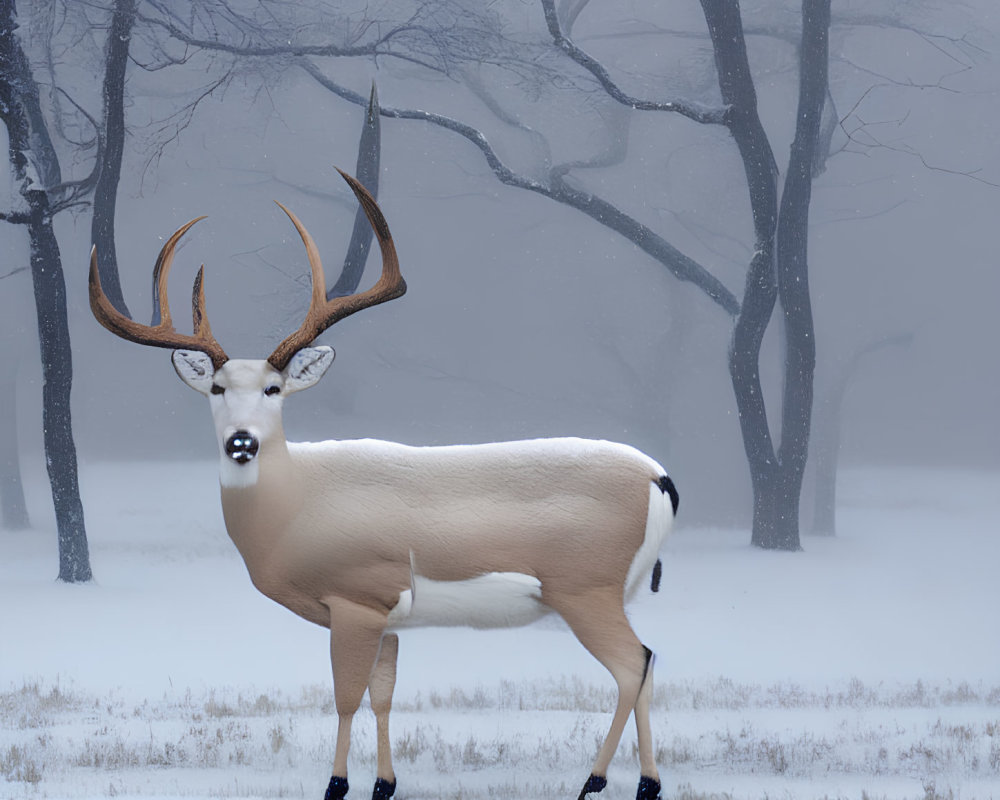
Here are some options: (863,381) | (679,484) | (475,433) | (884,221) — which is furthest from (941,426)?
(475,433)

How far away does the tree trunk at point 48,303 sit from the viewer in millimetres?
9008

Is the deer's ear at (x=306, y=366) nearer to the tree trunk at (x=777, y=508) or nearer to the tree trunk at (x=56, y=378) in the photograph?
the tree trunk at (x=56, y=378)

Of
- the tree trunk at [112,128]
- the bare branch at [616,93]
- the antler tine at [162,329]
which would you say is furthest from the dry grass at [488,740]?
the bare branch at [616,93]

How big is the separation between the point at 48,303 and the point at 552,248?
9.06 m

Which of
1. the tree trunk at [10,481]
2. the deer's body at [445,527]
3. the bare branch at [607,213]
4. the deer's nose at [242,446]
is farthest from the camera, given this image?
the tree trunk at [10,481]

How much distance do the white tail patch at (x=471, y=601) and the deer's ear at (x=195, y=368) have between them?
0.92 metres

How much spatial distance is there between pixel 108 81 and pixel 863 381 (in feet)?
43.4

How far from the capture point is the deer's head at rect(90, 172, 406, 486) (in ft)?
12.3

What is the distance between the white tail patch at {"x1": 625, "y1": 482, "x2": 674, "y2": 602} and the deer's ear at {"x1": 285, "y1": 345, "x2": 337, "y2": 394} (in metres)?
1.15

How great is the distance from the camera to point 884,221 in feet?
55.3

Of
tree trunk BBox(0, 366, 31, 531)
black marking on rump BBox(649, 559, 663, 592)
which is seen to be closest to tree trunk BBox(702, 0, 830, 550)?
black marking on rump BBox(649, 559, 663, 592)

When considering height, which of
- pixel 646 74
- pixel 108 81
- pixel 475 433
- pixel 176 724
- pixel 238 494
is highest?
pixel 646 74

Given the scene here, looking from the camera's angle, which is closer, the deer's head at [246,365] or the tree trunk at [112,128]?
the deer's head at [246,365]

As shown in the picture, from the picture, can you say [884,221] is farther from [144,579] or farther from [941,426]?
[144,579]
